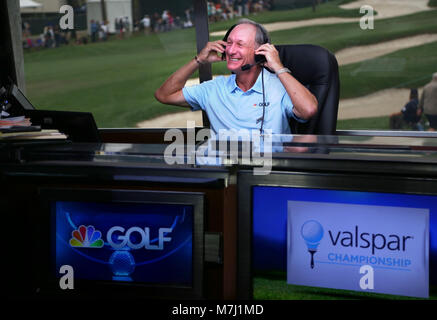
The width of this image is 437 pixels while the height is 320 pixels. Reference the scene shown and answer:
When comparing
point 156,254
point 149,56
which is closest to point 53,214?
point 156,254

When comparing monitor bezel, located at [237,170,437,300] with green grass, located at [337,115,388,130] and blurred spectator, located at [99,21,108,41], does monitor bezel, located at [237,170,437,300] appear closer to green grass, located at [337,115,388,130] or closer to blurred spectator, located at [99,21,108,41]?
green grass, located at [337,115,388,130]

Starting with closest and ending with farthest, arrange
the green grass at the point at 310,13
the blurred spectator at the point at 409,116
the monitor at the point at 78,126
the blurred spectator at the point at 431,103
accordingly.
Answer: the monitor at the point at 78,126, the blurred spectator at the point at 431,103, the blurred spectator at the point at 409,116, the green grass at the point at 310,13

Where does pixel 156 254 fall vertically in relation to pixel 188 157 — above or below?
below

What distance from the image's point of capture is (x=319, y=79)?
2475mm

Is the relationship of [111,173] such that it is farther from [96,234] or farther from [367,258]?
[367,258]

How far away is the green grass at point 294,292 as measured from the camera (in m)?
1.20

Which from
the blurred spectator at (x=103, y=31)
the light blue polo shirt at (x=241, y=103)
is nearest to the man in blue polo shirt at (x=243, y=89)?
the light blue polo shirt at (x=241, y=103)

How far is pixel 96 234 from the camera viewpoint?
131 cm

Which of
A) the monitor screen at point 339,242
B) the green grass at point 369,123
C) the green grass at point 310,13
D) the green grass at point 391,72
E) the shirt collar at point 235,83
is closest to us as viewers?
the monitor screen at point 339,242

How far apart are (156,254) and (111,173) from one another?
22 cm

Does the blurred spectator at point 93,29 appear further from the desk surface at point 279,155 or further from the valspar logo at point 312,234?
the valspar logo at point 312,234

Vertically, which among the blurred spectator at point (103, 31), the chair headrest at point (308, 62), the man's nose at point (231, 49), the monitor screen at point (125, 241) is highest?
the blurred spectator at point (103, 31)

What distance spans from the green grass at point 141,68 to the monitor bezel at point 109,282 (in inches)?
774

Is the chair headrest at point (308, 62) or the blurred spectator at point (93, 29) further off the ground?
the blurred spectator at point (93, 29)
